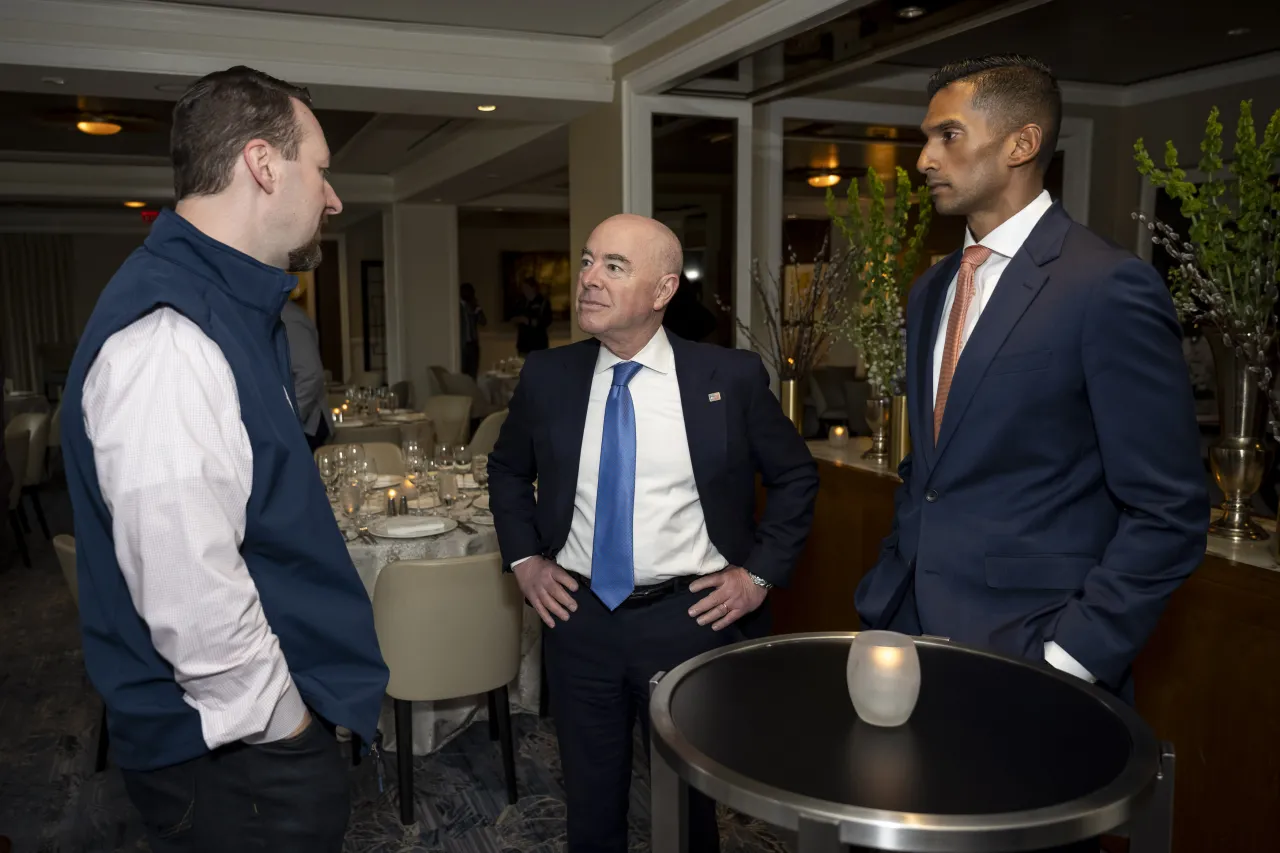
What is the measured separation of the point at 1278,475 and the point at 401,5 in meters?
4.64

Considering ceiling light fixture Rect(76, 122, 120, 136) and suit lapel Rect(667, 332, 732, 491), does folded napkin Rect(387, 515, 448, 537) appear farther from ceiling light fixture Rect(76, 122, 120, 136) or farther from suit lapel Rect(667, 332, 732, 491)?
ceiling light fixture Rect(76, 122, 120, 136)

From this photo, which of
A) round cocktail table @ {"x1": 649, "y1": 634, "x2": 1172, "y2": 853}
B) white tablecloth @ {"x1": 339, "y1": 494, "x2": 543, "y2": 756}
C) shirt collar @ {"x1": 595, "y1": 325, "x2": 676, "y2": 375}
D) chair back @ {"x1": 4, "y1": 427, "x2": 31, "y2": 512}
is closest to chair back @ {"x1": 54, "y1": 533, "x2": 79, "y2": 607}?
white tablecloth @ {"x1": 339, "y1": 494, "x2": 543, "y2": 756}

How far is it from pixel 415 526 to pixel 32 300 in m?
15.3

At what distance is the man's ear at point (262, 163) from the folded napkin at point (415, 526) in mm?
2071

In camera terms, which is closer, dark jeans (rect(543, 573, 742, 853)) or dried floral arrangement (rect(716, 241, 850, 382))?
dark jeans (rect(543, 573, 742, 853))

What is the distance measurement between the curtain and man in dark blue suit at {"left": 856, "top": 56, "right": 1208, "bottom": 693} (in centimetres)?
1644

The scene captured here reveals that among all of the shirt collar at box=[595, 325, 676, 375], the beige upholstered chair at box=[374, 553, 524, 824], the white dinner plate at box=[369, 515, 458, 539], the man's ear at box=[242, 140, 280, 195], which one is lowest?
the beige upholstered chair at box=[374, 553, 524, 824]

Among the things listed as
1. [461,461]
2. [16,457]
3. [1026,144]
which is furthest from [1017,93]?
[16,457]

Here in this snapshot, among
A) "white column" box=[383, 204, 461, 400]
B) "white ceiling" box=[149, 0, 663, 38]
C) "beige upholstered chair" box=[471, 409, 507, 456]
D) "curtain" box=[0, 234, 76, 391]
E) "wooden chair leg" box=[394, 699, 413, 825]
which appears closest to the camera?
"wooden chair leg" box=[394, 699, 413, 825]

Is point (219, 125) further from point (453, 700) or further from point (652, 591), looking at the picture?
point (453, 700)

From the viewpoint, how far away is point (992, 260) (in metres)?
1.76

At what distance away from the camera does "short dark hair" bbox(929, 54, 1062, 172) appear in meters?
1.67

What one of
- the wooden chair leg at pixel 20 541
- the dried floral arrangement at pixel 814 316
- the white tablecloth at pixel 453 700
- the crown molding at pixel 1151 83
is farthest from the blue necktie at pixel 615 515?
the wooden chair leg at pixel 20 541

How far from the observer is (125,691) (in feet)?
4.52
